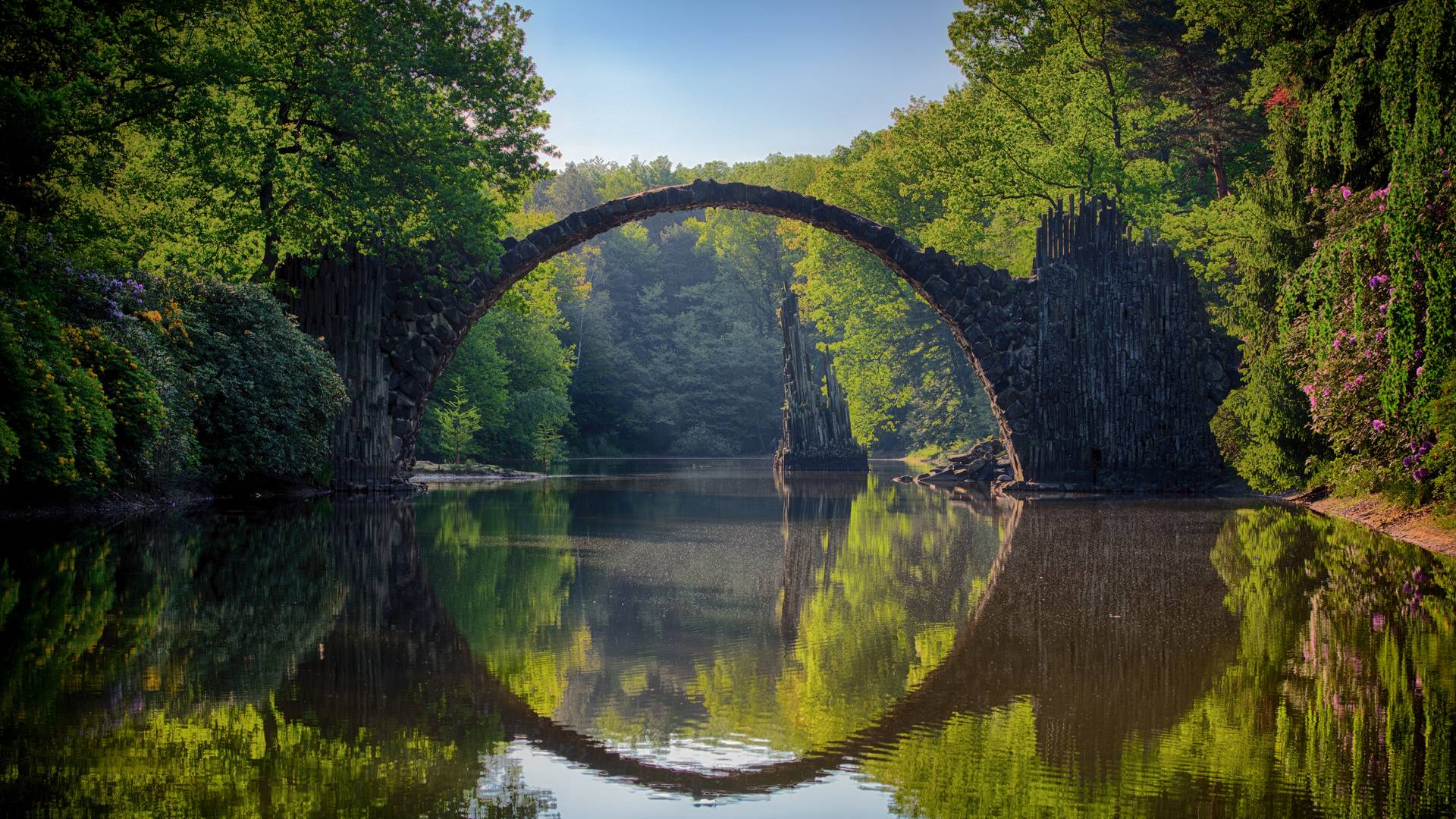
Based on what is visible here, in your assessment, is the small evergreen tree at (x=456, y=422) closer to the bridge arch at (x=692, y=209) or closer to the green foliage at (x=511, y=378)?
the green foliage at (x=511, y=378)

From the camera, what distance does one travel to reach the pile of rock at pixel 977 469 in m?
27.1

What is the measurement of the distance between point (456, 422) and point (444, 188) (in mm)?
14288

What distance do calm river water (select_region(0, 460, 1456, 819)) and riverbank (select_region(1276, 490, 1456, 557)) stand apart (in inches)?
20.1

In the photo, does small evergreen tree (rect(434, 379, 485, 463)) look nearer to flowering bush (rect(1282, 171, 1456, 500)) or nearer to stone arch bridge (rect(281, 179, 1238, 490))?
stone arch bridge (rect(281, 179, 1238, 490))

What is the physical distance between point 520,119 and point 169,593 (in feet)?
47.5

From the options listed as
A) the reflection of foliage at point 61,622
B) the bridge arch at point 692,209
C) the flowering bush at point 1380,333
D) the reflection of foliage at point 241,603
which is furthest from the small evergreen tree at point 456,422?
the reflection of foliage at point 61,622

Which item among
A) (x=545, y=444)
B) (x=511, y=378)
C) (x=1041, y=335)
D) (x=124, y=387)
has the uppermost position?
(x=511, y=378)

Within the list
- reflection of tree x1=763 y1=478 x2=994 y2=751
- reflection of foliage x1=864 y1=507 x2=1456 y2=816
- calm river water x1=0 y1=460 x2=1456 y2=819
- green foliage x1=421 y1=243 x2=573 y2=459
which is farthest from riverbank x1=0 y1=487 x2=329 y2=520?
reflection of foliage x1=864 y1=507 x2=1456 y2=816

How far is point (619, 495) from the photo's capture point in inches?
845

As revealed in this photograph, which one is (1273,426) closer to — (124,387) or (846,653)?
(846,653)

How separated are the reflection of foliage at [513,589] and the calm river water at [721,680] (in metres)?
0.04

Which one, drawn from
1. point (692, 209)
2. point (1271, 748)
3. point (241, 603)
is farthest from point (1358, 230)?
point (241, 603)

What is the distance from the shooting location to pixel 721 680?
5.85 meters

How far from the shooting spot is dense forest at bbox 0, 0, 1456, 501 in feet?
41.8
